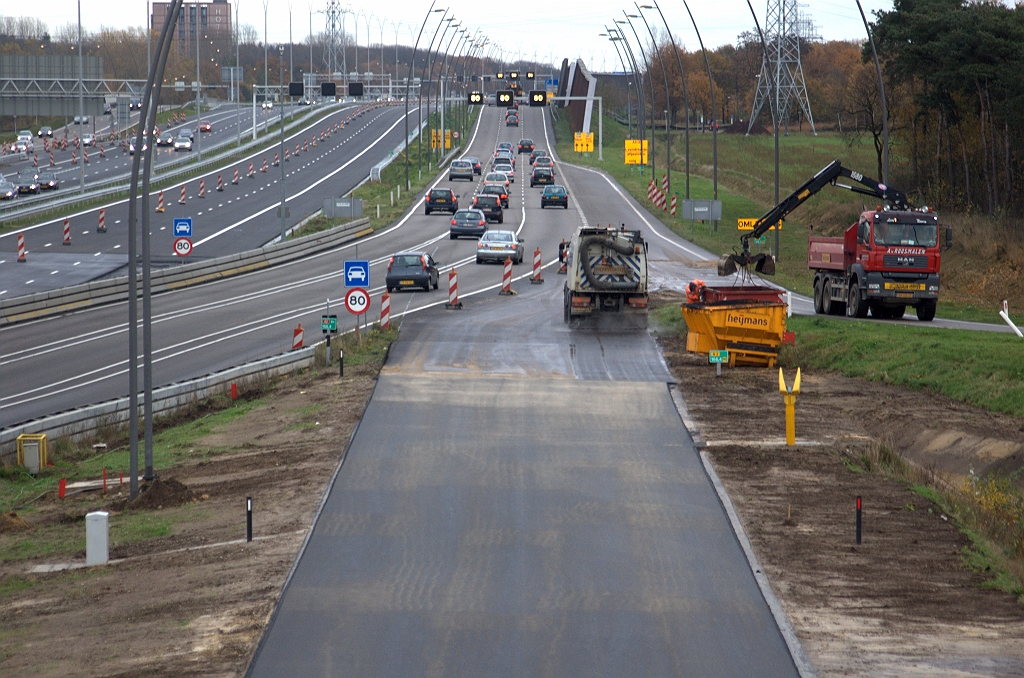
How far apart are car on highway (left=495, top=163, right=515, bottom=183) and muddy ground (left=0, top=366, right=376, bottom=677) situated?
239ft

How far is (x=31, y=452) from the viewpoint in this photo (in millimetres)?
21266

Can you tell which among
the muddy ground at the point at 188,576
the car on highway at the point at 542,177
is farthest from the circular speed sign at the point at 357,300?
the car on highway at the point at 542,177

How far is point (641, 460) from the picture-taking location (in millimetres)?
18641

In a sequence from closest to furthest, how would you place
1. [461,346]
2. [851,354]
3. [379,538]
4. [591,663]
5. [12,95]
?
1. [591,663]
2. [379,538]
3. [851,354]
4. [461,346]
5. [12,95]

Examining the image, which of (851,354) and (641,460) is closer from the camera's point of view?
(641,460)

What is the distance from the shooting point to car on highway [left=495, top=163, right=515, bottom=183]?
93562 mm

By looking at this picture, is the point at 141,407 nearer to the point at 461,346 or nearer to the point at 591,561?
the point at 461,346

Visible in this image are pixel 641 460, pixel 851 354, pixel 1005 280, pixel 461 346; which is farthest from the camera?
pixel 1005 280

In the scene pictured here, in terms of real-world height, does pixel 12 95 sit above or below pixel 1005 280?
above

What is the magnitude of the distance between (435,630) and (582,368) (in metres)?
16.4

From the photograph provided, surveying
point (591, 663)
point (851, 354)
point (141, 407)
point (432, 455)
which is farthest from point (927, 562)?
point (141, 407)

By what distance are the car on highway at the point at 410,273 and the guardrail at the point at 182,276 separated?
29.7 ft

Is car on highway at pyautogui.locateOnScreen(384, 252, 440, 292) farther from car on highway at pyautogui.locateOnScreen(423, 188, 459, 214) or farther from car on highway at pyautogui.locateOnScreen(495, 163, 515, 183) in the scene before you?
car on highway at pyautogui.locateOnScreen(495, 163, 515, 183)

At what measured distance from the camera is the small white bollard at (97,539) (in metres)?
14.3
